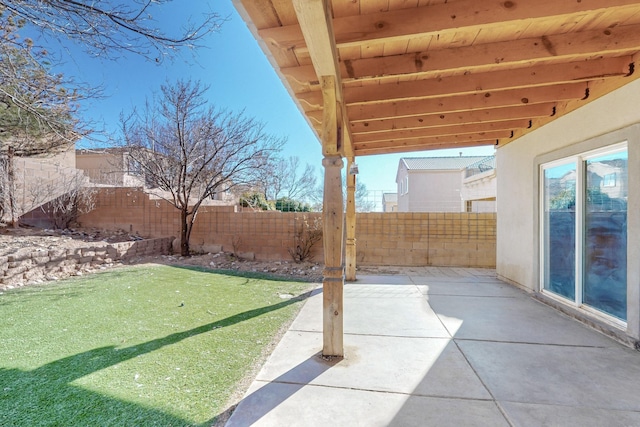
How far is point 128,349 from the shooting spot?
2.48 meters

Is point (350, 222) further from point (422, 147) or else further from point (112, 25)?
point (112, 25)

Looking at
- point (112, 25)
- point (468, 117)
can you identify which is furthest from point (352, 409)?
point (112, 25)

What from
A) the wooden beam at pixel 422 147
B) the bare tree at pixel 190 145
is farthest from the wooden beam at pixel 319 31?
the bare tree at pixel 190 145

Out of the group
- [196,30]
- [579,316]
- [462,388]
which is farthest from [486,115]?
[196,30]

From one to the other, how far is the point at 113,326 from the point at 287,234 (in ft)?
14.6

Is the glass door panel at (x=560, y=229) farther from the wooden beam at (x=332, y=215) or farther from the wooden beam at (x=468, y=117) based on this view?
the wooden beam at (x=332, y=215)

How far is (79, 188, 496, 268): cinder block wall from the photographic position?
263 inches

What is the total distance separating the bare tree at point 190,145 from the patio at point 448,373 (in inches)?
180

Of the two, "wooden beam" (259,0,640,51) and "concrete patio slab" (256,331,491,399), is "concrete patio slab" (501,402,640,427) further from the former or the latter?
"wooden beam" (259,0,640,51)

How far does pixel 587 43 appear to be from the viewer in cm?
236

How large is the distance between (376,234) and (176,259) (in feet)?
15.7

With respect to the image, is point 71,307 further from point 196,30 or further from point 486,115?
point 486,115

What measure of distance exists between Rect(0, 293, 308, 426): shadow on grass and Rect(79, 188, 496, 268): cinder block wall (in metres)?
4.94

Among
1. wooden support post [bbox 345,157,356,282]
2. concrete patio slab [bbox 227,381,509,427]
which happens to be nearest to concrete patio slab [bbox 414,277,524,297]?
wooden support post [bbox 345,157,356,282]
